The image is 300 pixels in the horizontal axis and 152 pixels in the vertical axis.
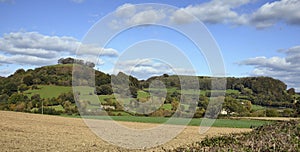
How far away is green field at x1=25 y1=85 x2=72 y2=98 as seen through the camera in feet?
280

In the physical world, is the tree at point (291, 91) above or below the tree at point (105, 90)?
above

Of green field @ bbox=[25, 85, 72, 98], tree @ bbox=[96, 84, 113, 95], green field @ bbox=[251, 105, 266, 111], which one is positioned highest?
green field @ bbox=[25, 85, 72, 98]

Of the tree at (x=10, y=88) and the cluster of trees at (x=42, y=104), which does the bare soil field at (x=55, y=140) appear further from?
the tree at (x=10, y=88)

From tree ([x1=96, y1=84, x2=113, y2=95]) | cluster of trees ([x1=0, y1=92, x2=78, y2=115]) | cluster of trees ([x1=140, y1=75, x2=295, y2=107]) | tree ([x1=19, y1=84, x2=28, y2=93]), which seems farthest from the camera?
cluster of trees ([x1=140, y1=75, x2=295, y2=107])

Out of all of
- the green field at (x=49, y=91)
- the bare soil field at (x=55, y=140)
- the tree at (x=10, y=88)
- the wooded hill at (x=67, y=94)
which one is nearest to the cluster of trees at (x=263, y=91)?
the wooded hill at (x=67, y=94)

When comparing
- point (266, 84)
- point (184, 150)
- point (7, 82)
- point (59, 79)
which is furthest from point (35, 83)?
point (184, 150)

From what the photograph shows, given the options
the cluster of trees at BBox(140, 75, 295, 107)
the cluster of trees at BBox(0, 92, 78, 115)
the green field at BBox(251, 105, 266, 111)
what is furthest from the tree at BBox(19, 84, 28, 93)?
the green field at BBox(251, 105, 266, 111)

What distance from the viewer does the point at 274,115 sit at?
89.6 m

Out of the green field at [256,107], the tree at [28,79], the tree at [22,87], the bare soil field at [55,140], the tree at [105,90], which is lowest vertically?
the bare soil field at [55,140]

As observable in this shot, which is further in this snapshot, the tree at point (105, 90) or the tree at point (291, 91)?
the tree at point (291, 91)

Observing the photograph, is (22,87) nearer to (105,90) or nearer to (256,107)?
(105,90)

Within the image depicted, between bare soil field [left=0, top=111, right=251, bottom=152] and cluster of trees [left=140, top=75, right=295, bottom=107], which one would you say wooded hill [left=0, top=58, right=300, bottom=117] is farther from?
bare soil field [left=0, top=111, right=251, bottom=152]

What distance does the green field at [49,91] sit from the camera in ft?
280

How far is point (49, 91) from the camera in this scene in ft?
291
